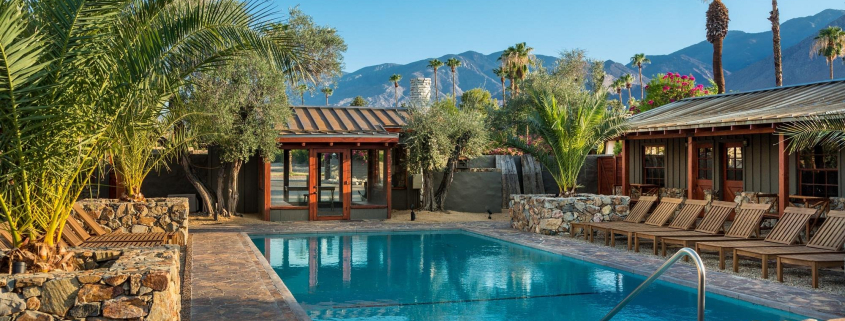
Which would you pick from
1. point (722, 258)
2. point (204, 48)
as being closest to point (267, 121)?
point (204, 48)

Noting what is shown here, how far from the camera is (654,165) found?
751 inches

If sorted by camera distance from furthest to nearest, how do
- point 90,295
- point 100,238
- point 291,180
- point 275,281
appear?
point 291,180, point 100,238, point 275,281, point 90,295

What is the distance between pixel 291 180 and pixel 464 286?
907cm

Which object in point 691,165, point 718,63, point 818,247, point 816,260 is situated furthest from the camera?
point 718,63

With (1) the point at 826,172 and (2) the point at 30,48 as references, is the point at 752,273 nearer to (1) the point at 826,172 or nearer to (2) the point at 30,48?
(1) the point at 826,172

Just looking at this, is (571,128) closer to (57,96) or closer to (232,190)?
(232,190)

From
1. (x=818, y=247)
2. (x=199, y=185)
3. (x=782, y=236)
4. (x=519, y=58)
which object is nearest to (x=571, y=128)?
(x=782, y=236)

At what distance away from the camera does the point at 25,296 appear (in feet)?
16.2

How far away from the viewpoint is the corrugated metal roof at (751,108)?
12844 mm

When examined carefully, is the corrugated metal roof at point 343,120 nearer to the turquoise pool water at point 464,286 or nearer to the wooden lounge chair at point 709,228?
the turquoise pool water at point 464,286

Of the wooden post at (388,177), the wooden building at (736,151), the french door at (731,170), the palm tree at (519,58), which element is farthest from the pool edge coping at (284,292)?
the palm tree at (519,58)

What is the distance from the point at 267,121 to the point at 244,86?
3.27 feet

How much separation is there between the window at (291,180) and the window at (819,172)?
37.5 ft

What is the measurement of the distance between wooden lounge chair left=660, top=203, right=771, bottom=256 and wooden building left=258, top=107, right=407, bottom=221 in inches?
329
